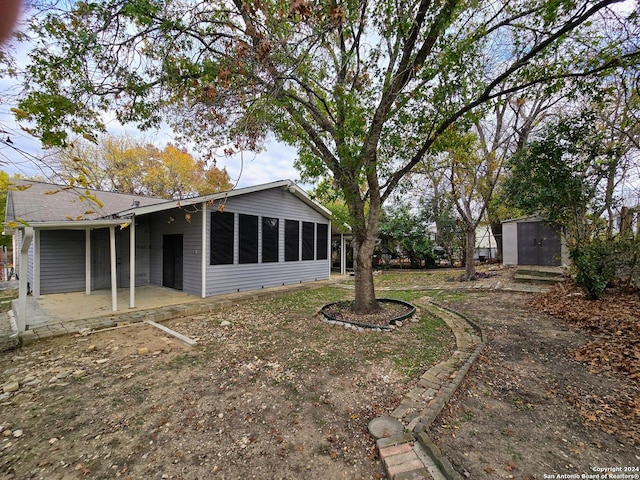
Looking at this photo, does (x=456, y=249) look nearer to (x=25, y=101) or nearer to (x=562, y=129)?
(x=562, y=129)

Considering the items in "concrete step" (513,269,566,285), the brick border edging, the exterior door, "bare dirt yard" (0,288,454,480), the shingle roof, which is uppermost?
the shingle roof

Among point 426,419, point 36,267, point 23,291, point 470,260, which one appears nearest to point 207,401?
point 426,419

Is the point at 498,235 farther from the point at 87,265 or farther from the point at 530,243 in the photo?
the point at 87,265

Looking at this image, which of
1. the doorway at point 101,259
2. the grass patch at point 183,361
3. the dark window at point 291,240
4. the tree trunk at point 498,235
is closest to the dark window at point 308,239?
the dark window at point 291,240

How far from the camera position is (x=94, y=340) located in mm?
4523

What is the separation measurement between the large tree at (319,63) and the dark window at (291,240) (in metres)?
4.37

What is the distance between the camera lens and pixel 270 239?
917 centimetres

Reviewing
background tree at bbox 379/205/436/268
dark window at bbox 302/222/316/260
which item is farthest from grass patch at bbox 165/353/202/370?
background tree at bbox 379/205/436/268

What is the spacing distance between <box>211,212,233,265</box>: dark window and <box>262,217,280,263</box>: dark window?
1.22 m

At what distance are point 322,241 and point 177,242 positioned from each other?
214 inches

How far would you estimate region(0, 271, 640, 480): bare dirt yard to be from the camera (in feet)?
6.61

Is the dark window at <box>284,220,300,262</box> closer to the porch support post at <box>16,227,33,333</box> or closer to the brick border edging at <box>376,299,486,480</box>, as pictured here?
the porch support post at <box>16,227,33,333</box>

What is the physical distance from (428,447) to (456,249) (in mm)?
16019

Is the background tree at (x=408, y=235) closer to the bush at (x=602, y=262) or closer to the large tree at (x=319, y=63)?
the bush at (x=602, y=262)
